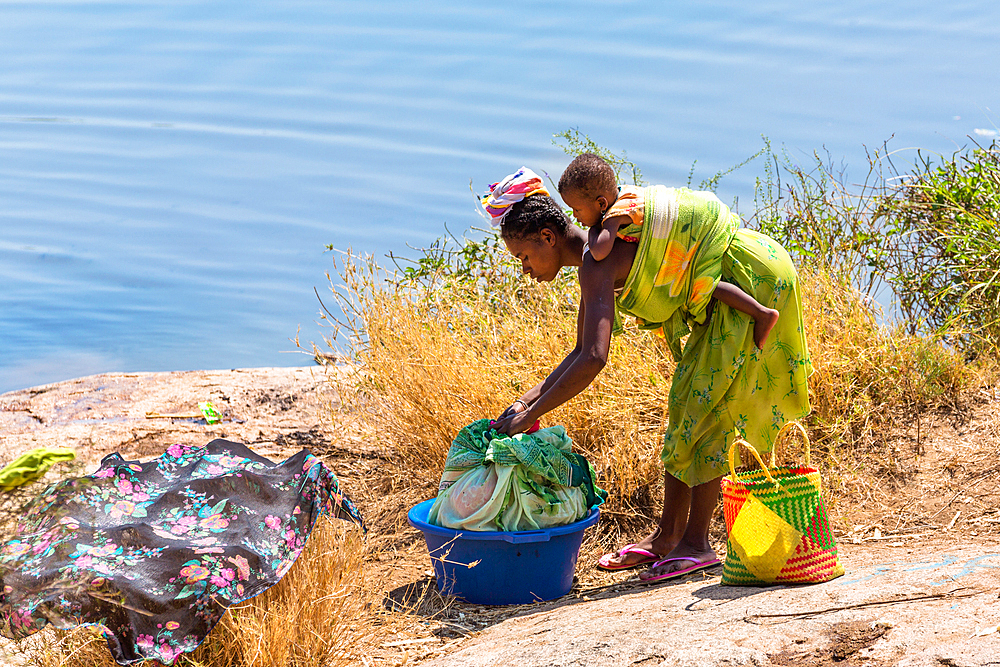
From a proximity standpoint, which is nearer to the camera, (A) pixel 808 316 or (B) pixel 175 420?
(A) pixel 808 316

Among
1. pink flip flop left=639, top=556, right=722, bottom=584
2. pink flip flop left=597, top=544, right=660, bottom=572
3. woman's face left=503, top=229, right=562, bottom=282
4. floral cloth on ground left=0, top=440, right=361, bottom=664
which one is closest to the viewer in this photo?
floral cloth on ground left=0, top=440, right=361, bottom=664

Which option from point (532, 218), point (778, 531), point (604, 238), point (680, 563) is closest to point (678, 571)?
point (680, 563)

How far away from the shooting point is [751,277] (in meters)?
3.10

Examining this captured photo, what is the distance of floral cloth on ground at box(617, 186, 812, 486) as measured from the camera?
9.92 feet

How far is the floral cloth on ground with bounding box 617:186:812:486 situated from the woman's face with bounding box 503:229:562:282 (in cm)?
28

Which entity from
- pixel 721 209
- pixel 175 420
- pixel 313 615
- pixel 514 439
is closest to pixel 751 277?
pixel 721 209

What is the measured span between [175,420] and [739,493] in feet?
10.9

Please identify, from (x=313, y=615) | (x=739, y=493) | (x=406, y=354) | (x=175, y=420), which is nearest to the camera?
(x=313, y=615)

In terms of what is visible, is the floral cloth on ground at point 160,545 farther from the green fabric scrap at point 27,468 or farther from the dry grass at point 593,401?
the dry grass at point 593,401

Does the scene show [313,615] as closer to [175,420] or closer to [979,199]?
[175,420]

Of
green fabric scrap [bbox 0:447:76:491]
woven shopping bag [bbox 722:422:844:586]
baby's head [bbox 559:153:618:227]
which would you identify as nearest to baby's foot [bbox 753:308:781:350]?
woven shopping bag [bbox 722:422:844:586]

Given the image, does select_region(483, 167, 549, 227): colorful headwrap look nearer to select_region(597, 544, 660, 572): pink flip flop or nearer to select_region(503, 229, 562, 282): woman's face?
select_region(503, 229, 562, 282): woman's face

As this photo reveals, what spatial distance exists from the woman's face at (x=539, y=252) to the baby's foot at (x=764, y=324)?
704 mm

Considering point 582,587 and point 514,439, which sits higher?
point 514,439
